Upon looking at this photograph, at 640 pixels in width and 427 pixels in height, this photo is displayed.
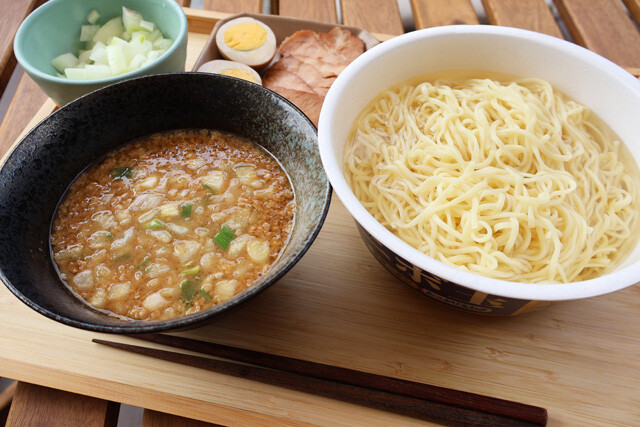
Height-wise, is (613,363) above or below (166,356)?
below

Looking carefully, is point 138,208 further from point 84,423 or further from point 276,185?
point 84,423

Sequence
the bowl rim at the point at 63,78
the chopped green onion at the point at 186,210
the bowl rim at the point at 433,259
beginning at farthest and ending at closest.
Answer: the bowl rim at the point at 63,78, the chopped green onion at the point at 186,210, the bowl rim at the point at 433,259

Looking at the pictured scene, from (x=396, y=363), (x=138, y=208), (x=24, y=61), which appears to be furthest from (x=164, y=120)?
(x=396, y=363)

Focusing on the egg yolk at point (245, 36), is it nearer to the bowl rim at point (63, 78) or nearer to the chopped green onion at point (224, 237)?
the bowl rim at point (63, 78)

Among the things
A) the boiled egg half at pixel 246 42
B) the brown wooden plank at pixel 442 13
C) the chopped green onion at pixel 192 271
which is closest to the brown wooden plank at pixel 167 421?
the chopped green onion at pixel 192 271

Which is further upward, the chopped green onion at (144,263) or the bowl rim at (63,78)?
the bowl rim at (63,78)

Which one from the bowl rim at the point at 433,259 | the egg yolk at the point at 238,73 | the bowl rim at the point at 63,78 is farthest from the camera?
the egg yolk at the point at 238,73

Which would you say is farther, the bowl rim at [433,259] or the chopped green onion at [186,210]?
the chopped green onion at [186,210]
